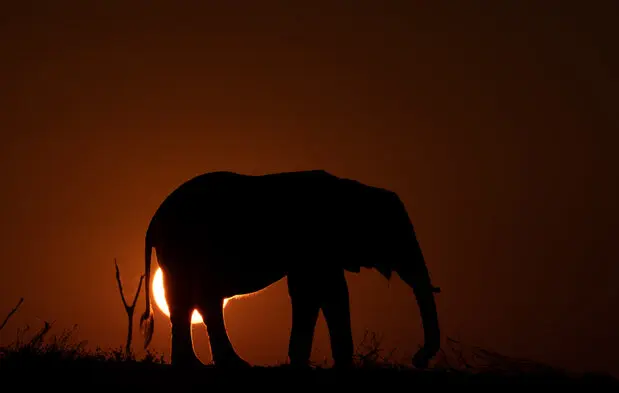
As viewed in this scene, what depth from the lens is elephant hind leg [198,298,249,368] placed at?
585 inches

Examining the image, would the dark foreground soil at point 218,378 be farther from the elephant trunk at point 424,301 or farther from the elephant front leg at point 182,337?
the elephant trunk at point 424,301

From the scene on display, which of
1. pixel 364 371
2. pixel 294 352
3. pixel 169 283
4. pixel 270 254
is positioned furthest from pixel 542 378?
pixel 169 283

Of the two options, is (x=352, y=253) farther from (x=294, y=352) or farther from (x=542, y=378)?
(x=542, y=378)

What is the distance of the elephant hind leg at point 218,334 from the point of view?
14.9 meters

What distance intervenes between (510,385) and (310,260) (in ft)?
19.0

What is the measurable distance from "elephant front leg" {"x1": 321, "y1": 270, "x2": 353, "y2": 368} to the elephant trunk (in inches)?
55.5

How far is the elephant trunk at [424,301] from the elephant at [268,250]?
0.02 meters

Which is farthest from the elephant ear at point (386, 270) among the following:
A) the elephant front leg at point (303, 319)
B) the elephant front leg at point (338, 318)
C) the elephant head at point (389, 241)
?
the elephant front leg at point (303, 319)

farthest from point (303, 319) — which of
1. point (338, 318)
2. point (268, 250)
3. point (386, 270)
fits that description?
point (386, 270)

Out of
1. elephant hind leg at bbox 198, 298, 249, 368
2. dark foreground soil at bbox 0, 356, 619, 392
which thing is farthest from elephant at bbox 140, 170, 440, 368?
dark foreground soil at bbox 0, 356, 619, 392

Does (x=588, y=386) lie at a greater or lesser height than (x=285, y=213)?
lesser

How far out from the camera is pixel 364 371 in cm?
1224

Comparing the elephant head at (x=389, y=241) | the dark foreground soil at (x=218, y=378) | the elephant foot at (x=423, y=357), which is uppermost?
the elephant head at (x=389, y=241)

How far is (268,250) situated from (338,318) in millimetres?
2022
